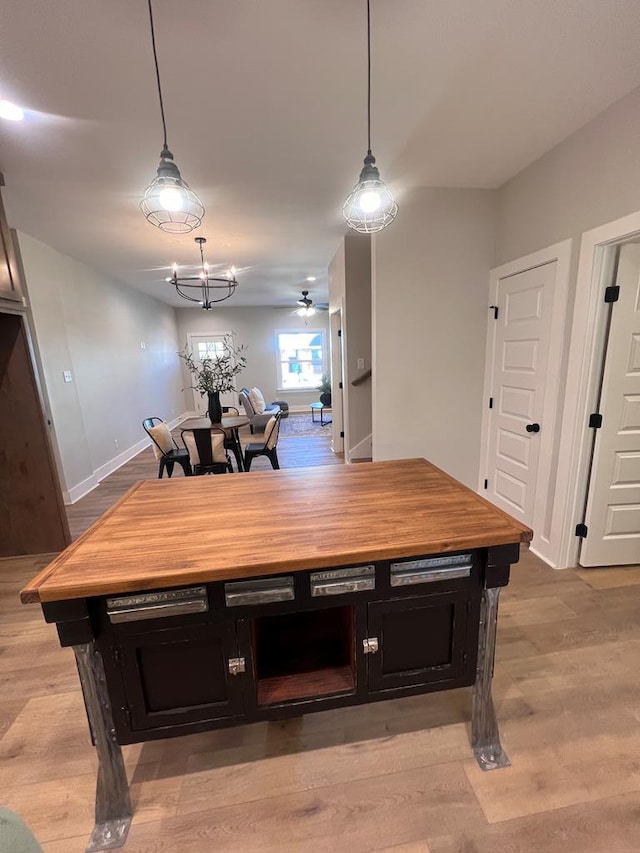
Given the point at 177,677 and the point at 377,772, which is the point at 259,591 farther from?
the point at 377,772

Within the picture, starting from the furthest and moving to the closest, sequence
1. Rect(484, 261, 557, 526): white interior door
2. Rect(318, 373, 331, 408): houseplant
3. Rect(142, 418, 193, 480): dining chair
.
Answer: Rect(318, 373, 331, 408): houseplant, Rect(142, 418, 193, 480): dining chair, Rect(484, 261, 557, 526): white interior door

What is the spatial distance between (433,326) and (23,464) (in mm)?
3488

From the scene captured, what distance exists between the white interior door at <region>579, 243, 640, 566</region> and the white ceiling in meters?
1.05

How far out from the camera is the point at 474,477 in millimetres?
3395

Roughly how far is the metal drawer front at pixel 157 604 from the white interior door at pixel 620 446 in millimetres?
2508

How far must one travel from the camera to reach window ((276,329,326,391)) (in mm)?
→ 9320

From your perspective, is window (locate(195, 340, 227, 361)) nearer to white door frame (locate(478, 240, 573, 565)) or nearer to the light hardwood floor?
white door frame (locate(478, 240, 573, 565))

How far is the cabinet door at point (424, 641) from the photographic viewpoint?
123cm

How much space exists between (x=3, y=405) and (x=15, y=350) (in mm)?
428

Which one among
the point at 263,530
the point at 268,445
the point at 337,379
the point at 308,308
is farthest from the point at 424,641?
the point at 308,308

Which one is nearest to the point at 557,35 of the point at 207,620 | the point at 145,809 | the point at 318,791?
the point at 207,620

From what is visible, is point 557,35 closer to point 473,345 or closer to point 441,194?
point 441,194

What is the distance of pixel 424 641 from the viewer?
1280 millimetres

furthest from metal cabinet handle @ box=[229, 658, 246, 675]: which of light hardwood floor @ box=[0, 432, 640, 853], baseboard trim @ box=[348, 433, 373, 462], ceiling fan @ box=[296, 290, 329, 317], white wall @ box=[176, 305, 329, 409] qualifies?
white wall @ box=[176, 305, 329, 409]
